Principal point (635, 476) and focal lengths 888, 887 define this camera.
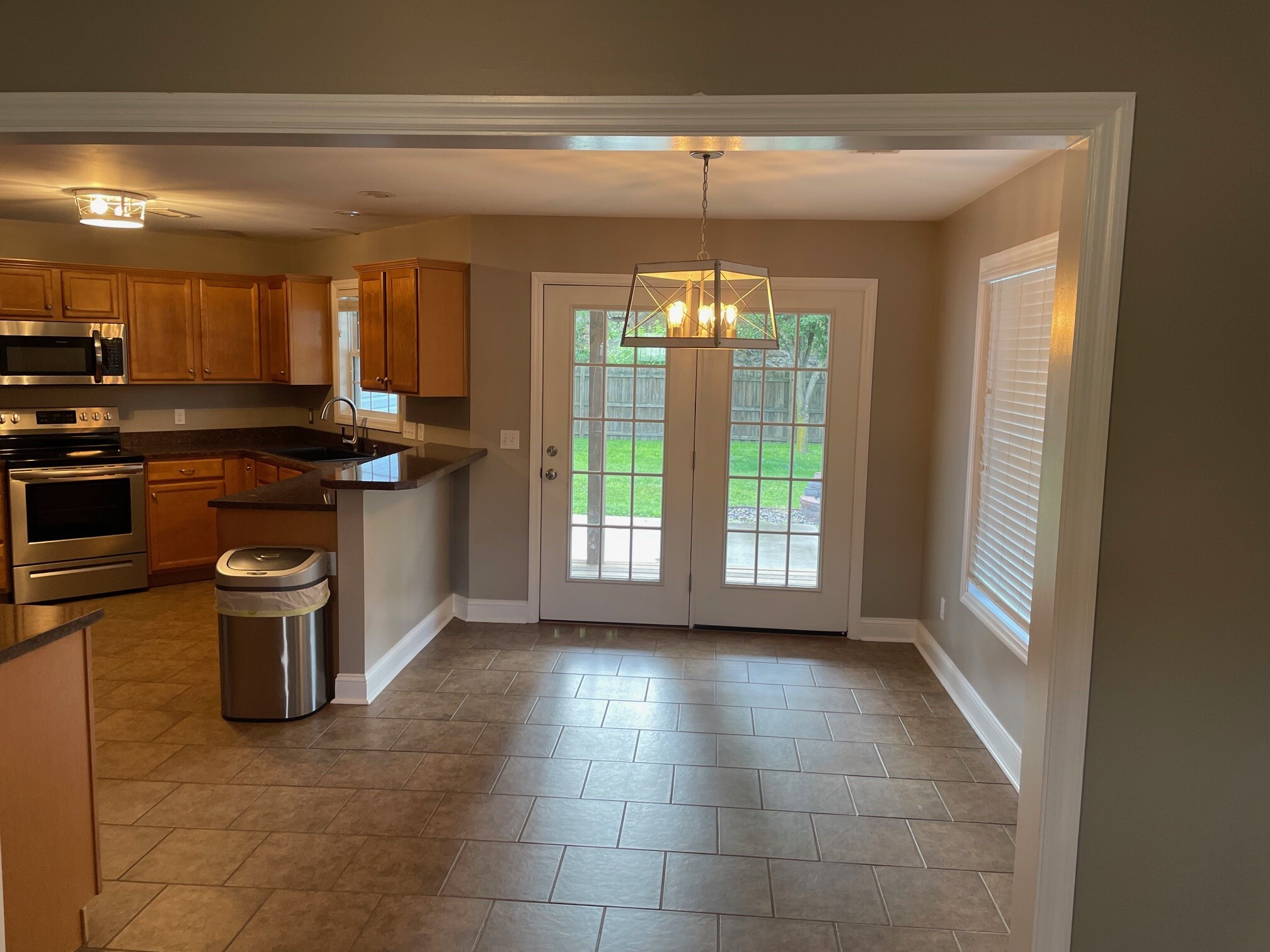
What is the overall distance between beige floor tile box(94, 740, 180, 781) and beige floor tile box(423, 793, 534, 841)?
1.20m

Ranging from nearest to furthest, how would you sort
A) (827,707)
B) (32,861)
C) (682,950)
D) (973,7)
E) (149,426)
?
(973,7), (32,861), (682,950), (827,707), (149,426)

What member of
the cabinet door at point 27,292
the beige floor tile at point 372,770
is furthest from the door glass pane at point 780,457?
the cabinet door at point 27,292

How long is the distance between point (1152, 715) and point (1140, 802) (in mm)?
192

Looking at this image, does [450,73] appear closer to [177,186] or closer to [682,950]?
[682,950]

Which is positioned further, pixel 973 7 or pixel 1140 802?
pixel 1140 802

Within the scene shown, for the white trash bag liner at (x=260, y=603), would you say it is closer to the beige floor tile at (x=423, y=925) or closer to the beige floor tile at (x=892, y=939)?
the beige floor tile at (x=423, y=925)

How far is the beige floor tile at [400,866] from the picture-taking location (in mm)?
2678

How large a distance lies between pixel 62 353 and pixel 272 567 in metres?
2.99

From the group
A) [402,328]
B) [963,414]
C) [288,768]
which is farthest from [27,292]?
[963,414]

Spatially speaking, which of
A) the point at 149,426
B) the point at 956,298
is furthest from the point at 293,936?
the point at 149,426

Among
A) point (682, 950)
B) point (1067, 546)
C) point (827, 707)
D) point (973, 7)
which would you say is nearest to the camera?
point (973, 7)

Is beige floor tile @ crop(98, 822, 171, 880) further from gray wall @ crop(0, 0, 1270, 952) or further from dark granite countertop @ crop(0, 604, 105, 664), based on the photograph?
gray wall @ crop(0, 0, 1270, 952)

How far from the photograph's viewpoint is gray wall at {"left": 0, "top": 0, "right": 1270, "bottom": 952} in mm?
1731

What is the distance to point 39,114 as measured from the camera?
185 cm
